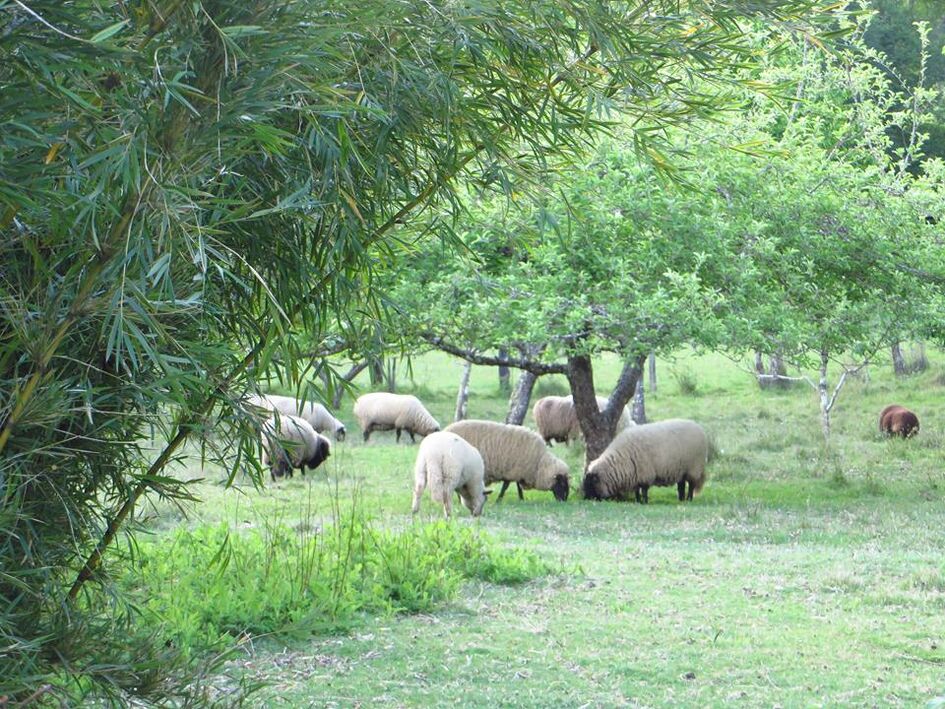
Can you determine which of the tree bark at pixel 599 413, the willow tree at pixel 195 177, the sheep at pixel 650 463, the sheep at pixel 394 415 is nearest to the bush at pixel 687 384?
the sheep at pixel 394 415

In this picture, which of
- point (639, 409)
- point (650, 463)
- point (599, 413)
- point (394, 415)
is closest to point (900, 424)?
point (639, 409)

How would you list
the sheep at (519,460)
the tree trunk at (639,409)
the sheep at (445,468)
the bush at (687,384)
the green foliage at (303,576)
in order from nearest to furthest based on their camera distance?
the green foliage at (303,576), the sheep at (445,468), the sheep at (519,460), the tree trunk at (639,409), the bush at (687,384)

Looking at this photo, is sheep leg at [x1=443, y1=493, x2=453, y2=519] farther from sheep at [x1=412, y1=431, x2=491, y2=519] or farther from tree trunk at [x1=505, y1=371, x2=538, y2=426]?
tree trunk at [x1=505, y1=371, x2=538, y2=426]

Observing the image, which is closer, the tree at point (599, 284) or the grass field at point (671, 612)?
the grass field at point (671, 612)

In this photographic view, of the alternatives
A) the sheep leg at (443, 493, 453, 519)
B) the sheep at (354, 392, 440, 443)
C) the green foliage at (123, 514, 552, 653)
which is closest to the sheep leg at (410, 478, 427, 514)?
the sheep leg at (443, 493, 453, 519)

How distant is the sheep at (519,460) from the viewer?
1606 centimetres

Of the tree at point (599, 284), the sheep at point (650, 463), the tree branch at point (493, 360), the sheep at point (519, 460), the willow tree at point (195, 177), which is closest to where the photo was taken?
the willow tree at point (195, 177)

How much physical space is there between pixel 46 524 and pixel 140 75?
62.3 inches

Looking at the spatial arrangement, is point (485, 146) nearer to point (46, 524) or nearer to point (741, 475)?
point (46, 524)

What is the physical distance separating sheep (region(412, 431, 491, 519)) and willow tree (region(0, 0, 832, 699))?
27.9 ft

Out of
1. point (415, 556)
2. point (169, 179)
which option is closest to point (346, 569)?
point (415, 556)

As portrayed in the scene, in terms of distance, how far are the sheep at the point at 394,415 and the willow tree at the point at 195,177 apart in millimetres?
19410

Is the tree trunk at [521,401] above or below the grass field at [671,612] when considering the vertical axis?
above

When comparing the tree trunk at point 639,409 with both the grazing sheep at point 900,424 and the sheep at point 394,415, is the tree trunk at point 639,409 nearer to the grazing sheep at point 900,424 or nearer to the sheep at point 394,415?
the sheep at point 394,415
